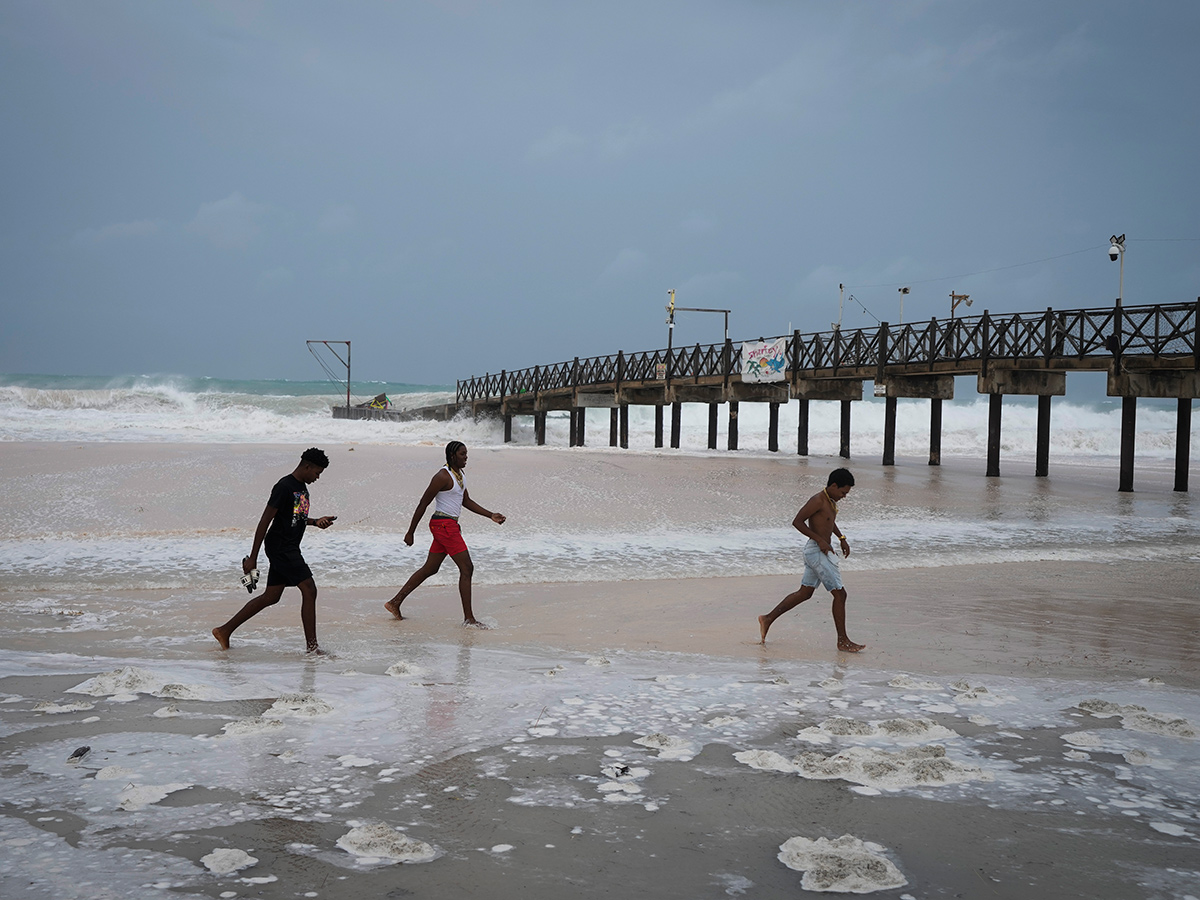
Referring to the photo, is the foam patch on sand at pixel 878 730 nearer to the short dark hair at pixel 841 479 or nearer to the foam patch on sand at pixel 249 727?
the short dark hair at pixel 841 479

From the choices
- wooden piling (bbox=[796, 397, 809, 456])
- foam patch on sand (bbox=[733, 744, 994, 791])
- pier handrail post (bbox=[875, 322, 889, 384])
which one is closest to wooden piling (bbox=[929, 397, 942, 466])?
pier handrail post (bbox=[875, 322, 889, 384])

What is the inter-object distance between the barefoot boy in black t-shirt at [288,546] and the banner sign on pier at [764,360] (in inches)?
1011

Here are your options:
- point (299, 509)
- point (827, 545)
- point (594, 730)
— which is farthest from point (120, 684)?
point (827, 545)

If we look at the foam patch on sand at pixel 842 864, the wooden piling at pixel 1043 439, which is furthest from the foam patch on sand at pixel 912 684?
the wooden piling at pixel 1043 439

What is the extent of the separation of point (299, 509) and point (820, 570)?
349 centimetres

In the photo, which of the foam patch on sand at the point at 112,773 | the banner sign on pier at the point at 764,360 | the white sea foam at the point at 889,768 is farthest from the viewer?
the banner sign on pier at the point at 764,360

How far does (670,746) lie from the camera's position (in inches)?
162

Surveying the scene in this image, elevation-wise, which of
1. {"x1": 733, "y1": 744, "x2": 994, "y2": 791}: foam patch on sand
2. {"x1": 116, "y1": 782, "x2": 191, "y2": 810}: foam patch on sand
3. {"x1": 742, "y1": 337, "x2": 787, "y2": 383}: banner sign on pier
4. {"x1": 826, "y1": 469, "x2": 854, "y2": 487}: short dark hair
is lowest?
{"x1": 733, "y1": 744, "x2": 994, "y2": 791}: foam patch on sand

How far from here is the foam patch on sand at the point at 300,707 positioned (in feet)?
14.6

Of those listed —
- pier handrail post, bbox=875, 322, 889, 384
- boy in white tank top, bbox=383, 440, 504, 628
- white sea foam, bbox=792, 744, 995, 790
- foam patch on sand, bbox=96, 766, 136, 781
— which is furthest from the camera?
pier handrail post, bbox=875, 322, 889, 384

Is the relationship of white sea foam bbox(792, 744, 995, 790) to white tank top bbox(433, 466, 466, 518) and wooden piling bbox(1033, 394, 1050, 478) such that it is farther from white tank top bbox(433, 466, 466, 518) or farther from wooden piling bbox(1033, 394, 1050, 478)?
wooden piling bbox(1033, 394, 1050, 478)

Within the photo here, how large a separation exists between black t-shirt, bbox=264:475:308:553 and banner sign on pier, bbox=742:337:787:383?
2574 centimetres

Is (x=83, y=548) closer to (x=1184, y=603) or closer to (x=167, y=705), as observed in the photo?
(x=167, y=705)

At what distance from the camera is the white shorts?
648cm
